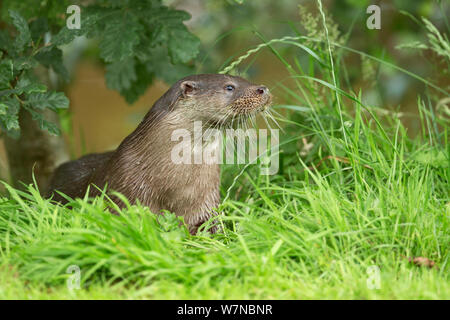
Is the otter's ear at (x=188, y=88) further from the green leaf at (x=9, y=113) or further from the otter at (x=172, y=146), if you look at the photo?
the green leaf at (x=9, y=113)

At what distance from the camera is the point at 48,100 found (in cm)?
309

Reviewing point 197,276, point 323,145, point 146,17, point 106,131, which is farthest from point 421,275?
point 106,131

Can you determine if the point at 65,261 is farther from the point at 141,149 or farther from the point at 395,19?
the point at 395,19

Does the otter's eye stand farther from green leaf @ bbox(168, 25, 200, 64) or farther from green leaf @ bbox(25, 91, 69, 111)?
green leaf @ bbox(25, 91, 69, 111)

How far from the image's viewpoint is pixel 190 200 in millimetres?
3047

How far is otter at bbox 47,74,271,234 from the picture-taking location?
299cm

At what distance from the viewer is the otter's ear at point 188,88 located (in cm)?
303

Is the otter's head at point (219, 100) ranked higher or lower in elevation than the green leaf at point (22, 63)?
lower

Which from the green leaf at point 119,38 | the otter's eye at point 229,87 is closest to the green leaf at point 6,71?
the green leaf at point 119,38

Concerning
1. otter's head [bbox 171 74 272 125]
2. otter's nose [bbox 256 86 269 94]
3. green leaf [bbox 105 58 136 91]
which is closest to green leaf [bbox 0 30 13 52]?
green leaf [bbox 105 58 136 91]

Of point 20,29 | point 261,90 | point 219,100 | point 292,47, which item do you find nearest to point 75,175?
point 20,29

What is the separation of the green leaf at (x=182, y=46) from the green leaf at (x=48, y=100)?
0.62 meters

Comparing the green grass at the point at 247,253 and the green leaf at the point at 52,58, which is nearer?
the green grass at the point at 247,253

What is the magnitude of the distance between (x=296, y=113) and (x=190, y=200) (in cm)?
106
